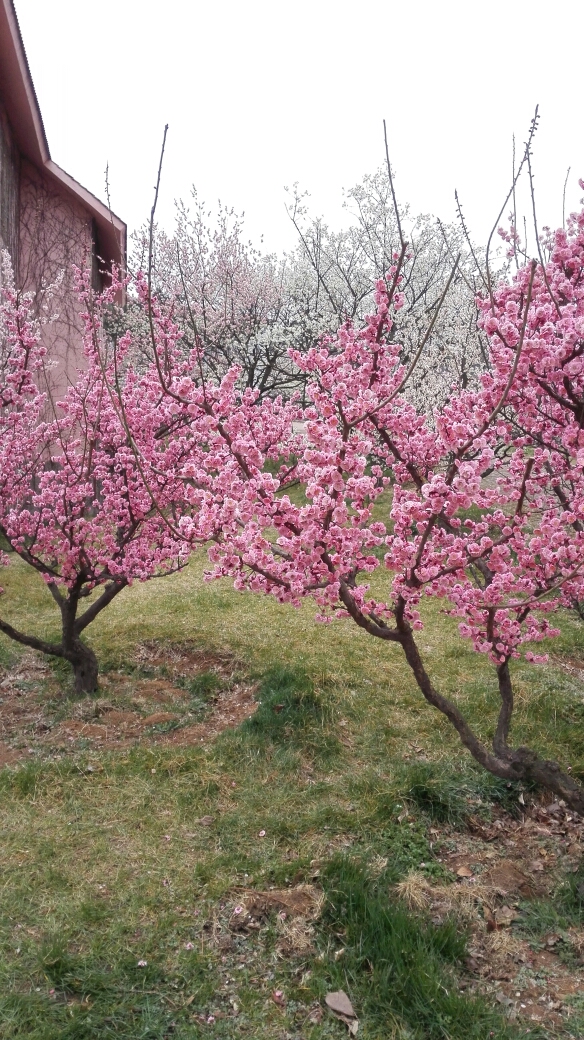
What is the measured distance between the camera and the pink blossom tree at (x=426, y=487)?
266 centimetres

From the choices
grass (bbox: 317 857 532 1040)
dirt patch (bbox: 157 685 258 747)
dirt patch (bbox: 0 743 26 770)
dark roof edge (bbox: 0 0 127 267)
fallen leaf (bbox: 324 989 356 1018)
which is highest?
dark roof edge (bbox: 0 0 127 267)

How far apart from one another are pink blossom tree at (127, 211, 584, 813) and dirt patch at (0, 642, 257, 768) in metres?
1.79

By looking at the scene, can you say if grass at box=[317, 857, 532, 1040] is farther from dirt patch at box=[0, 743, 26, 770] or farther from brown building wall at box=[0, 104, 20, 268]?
brown building wall at box=[0, 104, 20, 268]

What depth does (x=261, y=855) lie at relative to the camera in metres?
3.22

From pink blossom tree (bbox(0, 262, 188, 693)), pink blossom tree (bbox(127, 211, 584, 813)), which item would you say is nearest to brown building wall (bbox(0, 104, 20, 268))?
pink blossom tree (bbox(0, 262, 188, 693))

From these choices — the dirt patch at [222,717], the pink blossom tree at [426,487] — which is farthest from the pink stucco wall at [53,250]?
the pink blossom tree at [426,487]

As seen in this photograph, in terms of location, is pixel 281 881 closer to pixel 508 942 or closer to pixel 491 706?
pixel 508 942

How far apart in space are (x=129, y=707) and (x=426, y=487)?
3350mm

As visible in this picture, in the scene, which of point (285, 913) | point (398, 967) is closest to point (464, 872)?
point (398, 967)

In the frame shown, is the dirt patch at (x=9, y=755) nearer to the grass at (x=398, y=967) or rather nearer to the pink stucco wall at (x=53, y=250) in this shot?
the grass at (x=398, y=967)

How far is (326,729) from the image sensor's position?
4367mm

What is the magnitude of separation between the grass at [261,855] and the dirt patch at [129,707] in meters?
0.13

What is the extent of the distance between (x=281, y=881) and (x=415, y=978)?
0.83 meters

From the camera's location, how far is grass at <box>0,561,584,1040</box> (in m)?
2.35
